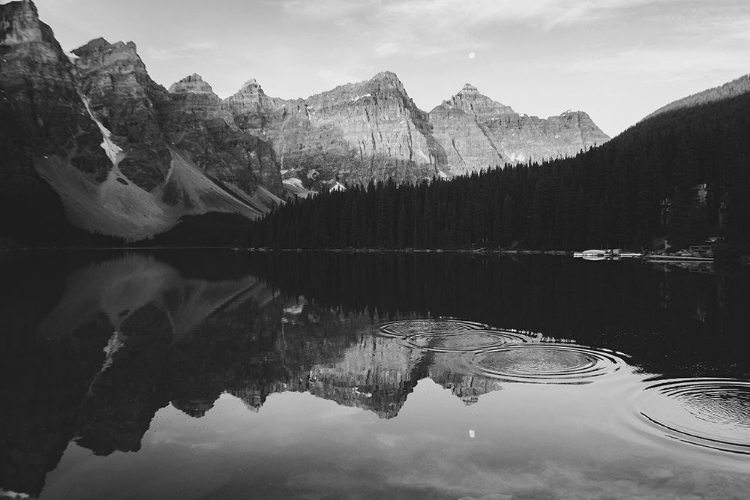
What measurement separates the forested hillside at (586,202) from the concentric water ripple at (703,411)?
83807 millimetres

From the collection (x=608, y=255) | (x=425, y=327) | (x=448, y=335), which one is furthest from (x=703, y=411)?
(x=608, y=255)

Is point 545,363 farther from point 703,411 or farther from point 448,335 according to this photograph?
point 703,411

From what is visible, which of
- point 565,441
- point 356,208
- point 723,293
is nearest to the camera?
point 565,441

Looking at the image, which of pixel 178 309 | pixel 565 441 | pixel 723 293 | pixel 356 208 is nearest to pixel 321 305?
pixel 178 309

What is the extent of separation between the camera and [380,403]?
17609mm

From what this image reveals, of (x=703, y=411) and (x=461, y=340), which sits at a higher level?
(x=461, y=340)

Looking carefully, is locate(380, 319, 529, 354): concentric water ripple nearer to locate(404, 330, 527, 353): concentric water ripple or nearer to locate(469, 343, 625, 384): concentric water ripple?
locate(404, 330, 527, 353): concentric water ripple

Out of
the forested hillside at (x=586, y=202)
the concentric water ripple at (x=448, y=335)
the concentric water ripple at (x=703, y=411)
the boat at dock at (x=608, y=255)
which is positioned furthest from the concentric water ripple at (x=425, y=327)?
the boat at dock at (x=608, y=255)

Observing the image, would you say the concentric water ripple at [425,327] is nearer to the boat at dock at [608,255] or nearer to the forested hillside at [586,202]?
the forested hillside at [586,202]

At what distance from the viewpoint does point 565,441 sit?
13.9m

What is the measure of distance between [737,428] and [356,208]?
170 meters

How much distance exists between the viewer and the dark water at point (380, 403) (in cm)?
1188

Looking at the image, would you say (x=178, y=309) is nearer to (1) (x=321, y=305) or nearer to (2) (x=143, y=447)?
(1) (x=321, y=305)

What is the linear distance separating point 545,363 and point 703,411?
6.73 m
